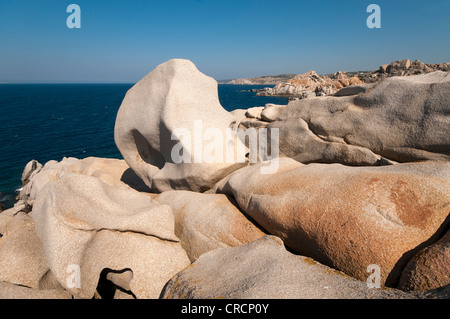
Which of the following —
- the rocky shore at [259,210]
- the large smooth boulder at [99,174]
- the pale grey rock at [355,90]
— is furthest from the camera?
the large smooth boulder at [99,174]

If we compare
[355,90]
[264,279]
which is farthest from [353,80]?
[264,279]

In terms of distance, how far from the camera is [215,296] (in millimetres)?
3467

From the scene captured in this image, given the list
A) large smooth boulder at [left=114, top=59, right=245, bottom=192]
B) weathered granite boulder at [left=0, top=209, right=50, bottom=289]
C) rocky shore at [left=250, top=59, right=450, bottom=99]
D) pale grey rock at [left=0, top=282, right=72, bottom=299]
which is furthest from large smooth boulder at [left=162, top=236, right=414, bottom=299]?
rocky shore at [left=250, top=59, right=450, bottom=99]

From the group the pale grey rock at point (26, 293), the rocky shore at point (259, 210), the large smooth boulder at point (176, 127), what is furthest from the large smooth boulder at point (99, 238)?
the large smooth boulder at point (176, 127)

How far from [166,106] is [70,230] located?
4468 millimetres

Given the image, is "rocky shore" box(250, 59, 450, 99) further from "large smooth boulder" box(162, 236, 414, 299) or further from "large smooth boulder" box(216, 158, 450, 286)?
"large smooth boulder" box(162, 236, 414, 299)

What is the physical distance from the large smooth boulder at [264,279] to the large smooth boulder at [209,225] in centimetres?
98

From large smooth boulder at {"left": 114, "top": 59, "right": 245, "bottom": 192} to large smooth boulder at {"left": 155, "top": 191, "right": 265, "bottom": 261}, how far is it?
3.79 feet

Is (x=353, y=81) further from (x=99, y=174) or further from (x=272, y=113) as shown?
(x=99, y=174)

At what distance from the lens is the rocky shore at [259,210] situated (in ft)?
12.8

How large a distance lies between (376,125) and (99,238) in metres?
7.72

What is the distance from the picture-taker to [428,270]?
3375 mm

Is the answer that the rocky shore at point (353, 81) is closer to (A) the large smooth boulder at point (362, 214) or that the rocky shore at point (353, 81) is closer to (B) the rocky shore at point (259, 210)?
(B) the rocky shore at point (259, 210)
